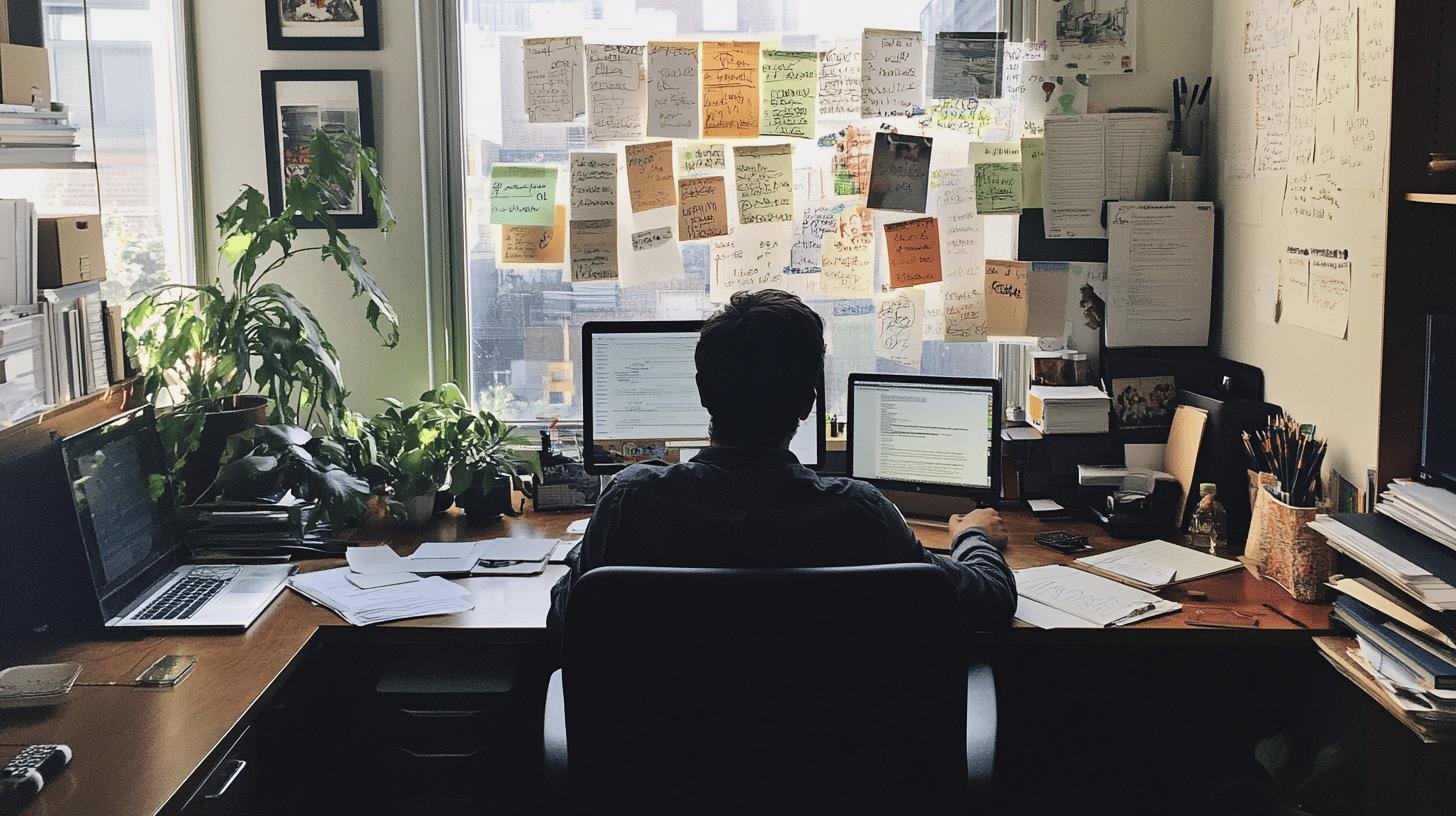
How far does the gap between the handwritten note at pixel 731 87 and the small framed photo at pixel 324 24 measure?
756mm

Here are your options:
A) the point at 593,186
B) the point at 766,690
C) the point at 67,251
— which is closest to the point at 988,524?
the point at 766,690

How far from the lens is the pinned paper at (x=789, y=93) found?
3014 mm

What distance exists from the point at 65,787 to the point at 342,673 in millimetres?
981

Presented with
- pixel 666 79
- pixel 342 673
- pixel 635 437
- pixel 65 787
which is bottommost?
pixel 342 673

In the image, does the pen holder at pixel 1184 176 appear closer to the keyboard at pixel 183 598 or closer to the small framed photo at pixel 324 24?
the small framed photo at pixel 324 24

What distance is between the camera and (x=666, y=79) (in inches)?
118

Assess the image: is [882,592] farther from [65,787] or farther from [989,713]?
[65,787]

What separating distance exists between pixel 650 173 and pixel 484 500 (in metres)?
0.86

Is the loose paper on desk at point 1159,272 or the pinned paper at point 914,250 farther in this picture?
the pinned paper at point 914,250

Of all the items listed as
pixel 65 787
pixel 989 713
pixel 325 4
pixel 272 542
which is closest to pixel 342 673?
pixel 272 542

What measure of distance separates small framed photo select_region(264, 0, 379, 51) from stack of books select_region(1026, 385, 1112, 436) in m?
1.70

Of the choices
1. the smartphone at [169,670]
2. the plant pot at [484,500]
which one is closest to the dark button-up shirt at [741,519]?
the smartphone at [169,670]

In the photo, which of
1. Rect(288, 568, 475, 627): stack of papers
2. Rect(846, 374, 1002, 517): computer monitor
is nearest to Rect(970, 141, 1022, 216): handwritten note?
Rect(846, 374, 1002, 517): computer monitor

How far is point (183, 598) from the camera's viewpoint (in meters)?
2.28
